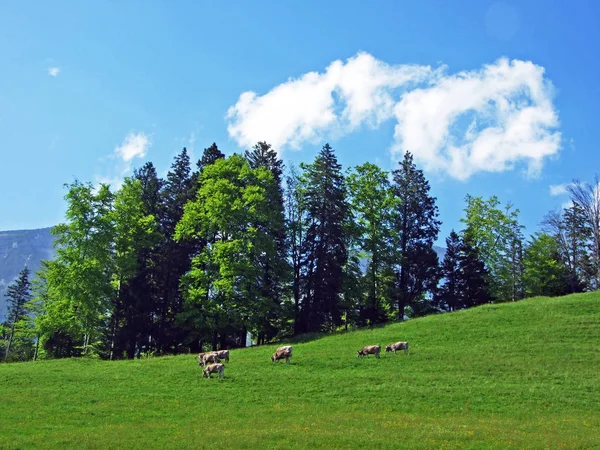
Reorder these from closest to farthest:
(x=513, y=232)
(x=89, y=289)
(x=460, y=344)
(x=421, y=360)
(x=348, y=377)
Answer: (x=348, y=377)
(x=421, y=360)
(x=460, y=344)
(x=89, y=289)
(x=513, y=232)

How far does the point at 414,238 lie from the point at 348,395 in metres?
36.0

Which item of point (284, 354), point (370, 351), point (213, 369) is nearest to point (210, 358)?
point (213, 369)

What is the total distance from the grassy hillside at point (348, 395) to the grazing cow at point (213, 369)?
0.83 meters

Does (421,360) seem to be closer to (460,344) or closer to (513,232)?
(460,344)

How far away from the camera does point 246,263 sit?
158 ft

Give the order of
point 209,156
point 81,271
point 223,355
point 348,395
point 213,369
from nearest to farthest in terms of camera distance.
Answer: point 348,395, point 213,369, point 223,355, point 81,271, point 209,156

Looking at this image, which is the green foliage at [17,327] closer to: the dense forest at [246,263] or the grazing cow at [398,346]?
the dense forest at [246,263]

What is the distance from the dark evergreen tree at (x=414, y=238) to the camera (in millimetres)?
59409

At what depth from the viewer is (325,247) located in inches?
2088

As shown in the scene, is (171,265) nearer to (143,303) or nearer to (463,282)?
(143,303)

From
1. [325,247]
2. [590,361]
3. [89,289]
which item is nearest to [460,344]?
[590,361]

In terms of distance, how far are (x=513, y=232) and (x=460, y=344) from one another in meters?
35.2

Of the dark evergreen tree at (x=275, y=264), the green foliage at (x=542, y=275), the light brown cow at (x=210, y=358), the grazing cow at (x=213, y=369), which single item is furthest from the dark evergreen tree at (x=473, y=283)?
the grazing cow at (x=213, y=369)

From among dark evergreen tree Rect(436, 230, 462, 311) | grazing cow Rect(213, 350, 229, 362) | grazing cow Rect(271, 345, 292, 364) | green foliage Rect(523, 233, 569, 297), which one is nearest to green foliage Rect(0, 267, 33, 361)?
grazing cow Rect(213, 350, 229, 362)
